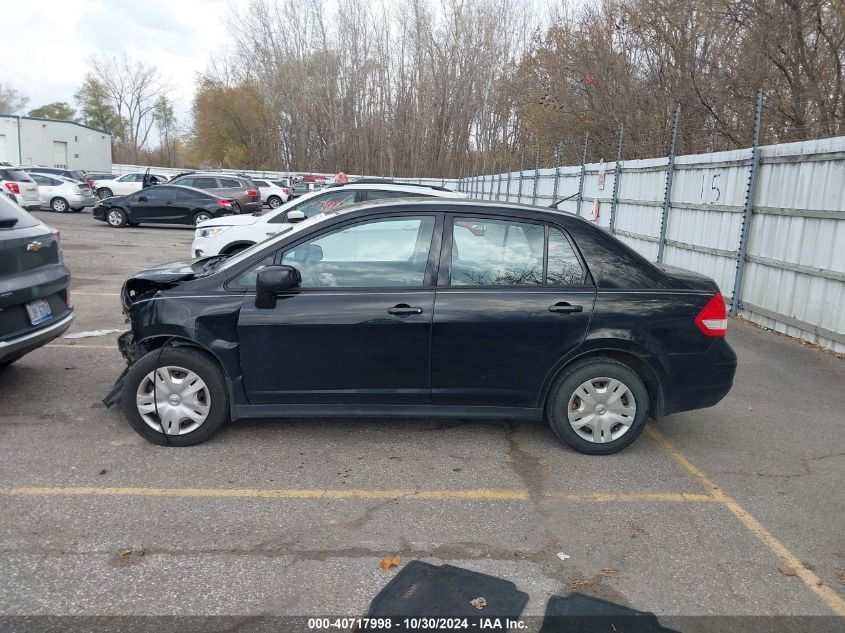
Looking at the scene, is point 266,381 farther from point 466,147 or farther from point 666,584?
point 466,147

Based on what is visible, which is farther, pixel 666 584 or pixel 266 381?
pixel 266 381

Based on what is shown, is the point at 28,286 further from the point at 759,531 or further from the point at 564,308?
the point at 759,531

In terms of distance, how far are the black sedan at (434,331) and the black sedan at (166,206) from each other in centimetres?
1818

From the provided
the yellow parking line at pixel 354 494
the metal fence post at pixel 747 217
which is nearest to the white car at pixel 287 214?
the metal fence post at pixel 747 217

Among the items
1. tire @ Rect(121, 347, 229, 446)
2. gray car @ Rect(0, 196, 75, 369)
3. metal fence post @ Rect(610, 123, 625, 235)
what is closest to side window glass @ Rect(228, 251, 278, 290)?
tire @ Rect(121, 347, 229, 446)

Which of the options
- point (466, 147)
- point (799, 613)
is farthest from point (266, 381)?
point (466, 147)

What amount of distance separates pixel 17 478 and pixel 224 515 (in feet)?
4.60

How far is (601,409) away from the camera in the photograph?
4641 millimetres

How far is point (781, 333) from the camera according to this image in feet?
28.5

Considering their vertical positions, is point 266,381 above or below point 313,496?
above

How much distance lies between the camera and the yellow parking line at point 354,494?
13.0 ft

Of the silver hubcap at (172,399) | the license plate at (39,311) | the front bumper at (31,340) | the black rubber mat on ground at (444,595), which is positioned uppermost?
the license plate at (39,311)

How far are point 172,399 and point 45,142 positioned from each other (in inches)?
2400

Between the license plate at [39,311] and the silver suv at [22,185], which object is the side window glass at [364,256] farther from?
the silver suv at [22,185]
